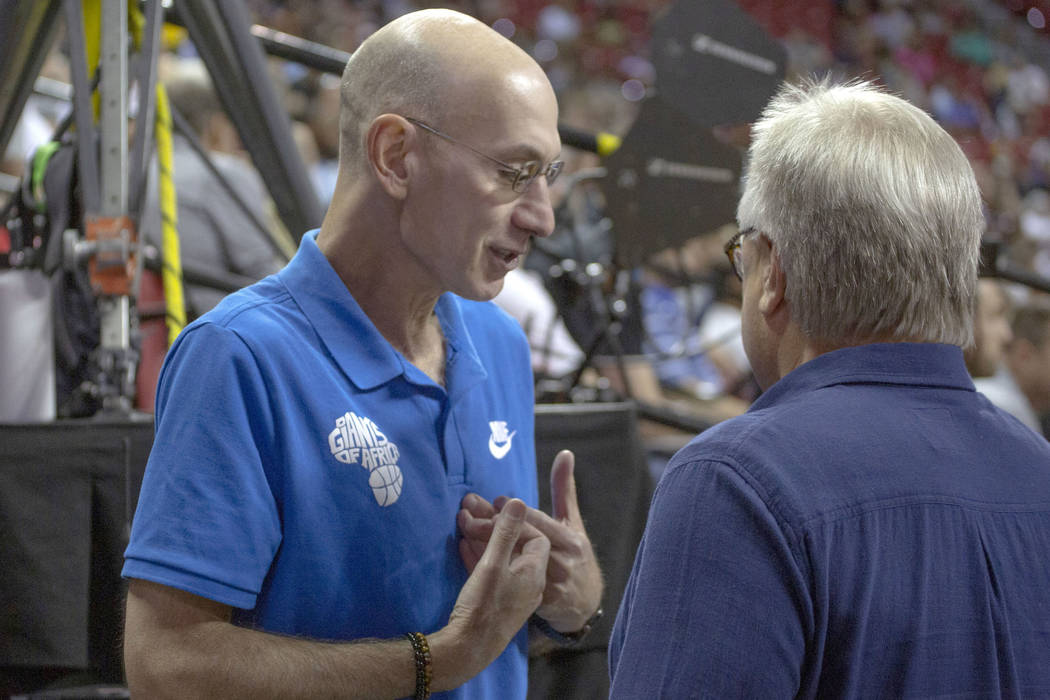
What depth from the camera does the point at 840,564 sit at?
875mm

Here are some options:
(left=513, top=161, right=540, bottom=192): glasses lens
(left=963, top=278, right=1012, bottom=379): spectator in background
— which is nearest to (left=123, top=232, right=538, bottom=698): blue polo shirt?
(left=513, top=161, right=540, bottom=192): glasses lens

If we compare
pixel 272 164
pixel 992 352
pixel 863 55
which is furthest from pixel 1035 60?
pixel 272 164

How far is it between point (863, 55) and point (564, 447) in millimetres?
11523

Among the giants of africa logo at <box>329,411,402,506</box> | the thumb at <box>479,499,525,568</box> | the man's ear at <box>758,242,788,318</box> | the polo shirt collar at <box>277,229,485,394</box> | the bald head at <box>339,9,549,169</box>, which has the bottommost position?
the thumb at <box>479,499,525,568</box>

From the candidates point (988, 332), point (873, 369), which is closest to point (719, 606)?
point (873, 369)

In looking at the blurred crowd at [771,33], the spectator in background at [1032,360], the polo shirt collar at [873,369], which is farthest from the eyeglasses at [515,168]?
the spectator in background at [1032,360]

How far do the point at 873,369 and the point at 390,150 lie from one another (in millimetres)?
605

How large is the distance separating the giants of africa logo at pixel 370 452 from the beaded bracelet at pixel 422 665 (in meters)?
0.15

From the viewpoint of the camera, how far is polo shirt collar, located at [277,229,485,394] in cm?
121

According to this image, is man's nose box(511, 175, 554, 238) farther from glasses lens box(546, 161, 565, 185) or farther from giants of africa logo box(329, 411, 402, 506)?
giants of africa logo box(329, 411, 402, 506)

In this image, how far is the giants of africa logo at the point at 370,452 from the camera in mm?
1159

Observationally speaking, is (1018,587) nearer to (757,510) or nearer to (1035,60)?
(757,510)

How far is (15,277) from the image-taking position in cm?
180

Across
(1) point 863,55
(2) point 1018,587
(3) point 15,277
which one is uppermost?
(1) point 863,55
